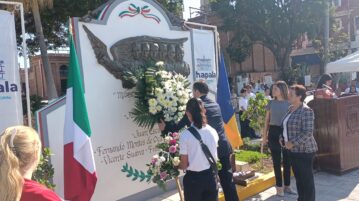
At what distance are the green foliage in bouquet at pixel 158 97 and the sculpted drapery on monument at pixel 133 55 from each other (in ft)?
0.67

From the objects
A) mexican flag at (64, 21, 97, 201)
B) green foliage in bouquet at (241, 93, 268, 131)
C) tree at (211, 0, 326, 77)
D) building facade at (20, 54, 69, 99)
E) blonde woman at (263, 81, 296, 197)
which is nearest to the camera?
mexican flag at (64, 21, 97, 201)

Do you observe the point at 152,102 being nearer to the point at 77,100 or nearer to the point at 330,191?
the point at 77,100

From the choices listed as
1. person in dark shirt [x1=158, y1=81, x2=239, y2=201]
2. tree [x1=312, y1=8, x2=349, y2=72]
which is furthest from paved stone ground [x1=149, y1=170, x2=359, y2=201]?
tree [x1=312, y1=8, x2=349, y2=72]

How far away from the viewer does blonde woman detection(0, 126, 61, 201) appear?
1.86 meters

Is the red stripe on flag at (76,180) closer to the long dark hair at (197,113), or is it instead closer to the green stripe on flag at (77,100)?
the green stripe on flag at (77,100)

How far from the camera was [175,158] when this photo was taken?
417 cm

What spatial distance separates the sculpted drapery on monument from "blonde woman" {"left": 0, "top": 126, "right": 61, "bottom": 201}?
11.3 ft

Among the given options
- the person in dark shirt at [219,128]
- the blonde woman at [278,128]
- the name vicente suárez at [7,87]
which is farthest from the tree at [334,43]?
the name vicente suárez at [7,87]

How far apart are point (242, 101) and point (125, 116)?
6904 millimetres

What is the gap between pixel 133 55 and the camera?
579 centimetres

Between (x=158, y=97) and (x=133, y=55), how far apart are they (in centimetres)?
93

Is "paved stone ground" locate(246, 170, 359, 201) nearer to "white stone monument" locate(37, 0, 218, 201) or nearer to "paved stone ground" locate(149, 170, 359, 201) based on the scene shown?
"paved stone ground" locate(149, 170, 359, 201)

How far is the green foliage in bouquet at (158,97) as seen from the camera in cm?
525

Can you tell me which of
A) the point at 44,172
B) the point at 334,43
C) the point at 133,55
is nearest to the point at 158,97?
the point at 133,55
